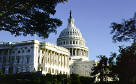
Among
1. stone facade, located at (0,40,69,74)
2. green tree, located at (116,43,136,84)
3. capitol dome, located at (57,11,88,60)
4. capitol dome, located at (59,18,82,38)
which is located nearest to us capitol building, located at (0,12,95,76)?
stone facade, located at (0,40,69,74)

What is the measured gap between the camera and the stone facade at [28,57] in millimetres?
99875

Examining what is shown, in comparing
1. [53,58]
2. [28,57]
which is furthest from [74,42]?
[28,57]

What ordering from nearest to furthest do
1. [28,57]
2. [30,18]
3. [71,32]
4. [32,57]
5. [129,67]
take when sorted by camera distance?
[30,18], [129,67], [32,57], [28,57], [71,32]

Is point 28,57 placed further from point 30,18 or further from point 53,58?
point 30,18

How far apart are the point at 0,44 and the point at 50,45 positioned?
73.0 feet

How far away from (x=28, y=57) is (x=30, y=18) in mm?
71185

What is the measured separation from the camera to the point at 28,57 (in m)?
101

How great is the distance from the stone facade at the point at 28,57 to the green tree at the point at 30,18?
6599 centimetres

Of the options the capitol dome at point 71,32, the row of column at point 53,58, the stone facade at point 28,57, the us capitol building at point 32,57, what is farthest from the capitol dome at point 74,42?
the stone facade at point 28,57

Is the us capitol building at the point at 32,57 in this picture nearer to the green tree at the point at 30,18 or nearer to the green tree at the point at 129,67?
the green tree at the point at 129,67

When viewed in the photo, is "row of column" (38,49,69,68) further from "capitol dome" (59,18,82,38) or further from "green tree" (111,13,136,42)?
"green tree" (111,13,136,42)

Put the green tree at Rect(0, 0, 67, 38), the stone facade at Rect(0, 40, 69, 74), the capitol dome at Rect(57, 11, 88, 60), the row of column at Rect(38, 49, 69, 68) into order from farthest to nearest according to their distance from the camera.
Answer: the capitol dome at Rect(57, 11, 88, 60) → the row of column at Rect(38, 49, 69, 68) → the stone facade at Rect(0, 40, 69, 74) → the green tree at Rect(0, 0, 67, 38)

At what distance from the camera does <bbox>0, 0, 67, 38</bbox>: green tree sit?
96.0 feet

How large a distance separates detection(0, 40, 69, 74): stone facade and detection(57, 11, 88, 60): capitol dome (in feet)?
114
